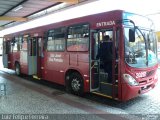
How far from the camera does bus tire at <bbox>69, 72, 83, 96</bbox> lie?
673 centimetres

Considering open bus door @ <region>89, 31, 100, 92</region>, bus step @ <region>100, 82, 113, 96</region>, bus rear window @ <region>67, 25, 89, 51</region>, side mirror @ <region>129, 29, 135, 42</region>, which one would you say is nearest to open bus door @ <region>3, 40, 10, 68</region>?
bus rear window @ <region>67, 25, 89, 51</region>

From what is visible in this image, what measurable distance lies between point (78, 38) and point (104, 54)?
3.56 feet

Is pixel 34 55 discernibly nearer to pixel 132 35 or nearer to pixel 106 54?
pixel 106 54

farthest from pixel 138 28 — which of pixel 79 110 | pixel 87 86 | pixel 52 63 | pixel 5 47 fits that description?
pixel 5 47

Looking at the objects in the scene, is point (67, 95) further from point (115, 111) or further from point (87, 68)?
point (115, 111)

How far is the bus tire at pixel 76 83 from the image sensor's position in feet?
22.1

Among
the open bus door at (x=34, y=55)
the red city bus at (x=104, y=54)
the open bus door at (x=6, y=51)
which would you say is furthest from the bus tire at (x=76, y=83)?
the open bus door at (x=6, y=51)

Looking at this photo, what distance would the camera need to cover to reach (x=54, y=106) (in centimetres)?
562

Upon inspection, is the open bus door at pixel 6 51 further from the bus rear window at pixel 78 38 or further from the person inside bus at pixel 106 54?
the person inside bus at pixel 106 54

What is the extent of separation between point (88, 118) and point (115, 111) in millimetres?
913

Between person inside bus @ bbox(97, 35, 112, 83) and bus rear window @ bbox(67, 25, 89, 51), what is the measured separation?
0.48 metres

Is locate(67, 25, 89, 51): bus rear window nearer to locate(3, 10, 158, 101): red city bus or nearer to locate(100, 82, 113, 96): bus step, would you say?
locate(3, 10, 158, 101): red city bus

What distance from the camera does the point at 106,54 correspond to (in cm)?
612

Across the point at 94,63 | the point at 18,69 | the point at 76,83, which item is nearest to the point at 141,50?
the point at 94,63
